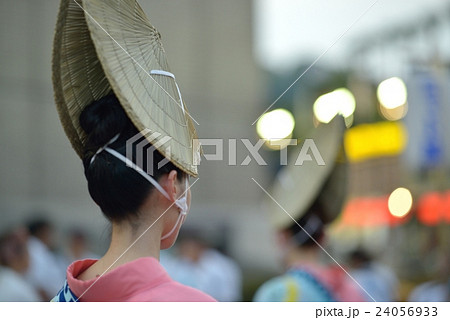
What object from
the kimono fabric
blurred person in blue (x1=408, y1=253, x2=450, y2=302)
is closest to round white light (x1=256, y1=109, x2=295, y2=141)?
blurred person in blue (x1=408, y1=253, x2=450, y2=302)

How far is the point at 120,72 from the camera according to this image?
1.01m

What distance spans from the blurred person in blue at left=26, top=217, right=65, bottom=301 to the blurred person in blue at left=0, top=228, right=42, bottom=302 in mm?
309

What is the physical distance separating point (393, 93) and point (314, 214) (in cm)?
555

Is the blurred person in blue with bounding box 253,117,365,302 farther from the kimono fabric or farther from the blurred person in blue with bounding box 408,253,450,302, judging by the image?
the blurred person in blue with bounding box 408,253,450,302

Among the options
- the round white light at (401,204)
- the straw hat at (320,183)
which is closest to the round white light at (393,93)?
the round white light at (401,204)

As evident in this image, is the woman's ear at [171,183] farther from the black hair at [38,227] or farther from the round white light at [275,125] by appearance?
the round white light at [275,125]

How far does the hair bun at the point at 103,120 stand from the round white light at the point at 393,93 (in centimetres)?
632

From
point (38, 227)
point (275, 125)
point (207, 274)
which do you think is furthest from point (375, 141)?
point (38, 227)

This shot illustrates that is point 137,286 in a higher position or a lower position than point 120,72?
lower

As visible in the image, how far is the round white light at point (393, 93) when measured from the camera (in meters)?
7.16

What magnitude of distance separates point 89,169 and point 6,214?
6.24m

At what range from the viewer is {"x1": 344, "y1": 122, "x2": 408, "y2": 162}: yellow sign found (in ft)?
37.7

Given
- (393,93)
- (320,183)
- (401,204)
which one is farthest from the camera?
(401,204)

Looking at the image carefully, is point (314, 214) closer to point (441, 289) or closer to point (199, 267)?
point (441, 289)
